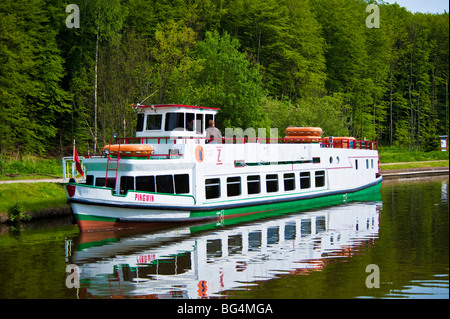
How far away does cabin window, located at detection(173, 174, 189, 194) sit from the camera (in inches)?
1052

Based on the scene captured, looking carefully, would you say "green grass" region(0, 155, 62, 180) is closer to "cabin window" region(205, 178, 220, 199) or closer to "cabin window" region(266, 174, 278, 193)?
"cabin window" region(205, 178, 220, 199)

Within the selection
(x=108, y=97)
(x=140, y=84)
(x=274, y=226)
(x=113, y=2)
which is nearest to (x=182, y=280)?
(x=274, y=226)

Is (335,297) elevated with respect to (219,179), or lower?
lower

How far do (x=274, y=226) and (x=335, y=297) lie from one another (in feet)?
38.0

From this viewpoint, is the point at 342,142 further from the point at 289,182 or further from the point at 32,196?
the point at 32,196

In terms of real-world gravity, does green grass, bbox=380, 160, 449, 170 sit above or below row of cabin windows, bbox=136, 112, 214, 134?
below

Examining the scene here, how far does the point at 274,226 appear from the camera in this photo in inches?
1054

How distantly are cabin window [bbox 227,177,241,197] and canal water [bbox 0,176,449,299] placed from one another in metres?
1.97

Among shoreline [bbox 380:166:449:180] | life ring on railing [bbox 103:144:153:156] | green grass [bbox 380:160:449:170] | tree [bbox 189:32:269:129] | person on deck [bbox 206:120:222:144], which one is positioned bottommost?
shoreline [bbox 380:166:449:180]

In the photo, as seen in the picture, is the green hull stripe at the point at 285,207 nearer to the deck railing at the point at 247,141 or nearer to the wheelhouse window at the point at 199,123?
the deck railing at the point at 247,141

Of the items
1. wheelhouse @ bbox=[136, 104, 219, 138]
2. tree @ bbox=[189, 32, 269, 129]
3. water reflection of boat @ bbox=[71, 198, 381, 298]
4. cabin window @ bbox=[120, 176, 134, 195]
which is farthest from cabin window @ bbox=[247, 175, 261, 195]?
tree @ bbox=[189, 32, 269, 129]

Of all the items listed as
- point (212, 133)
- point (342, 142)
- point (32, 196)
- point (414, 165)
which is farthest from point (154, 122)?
point (414, 165)

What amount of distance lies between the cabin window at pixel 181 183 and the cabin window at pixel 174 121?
8.93 ft
